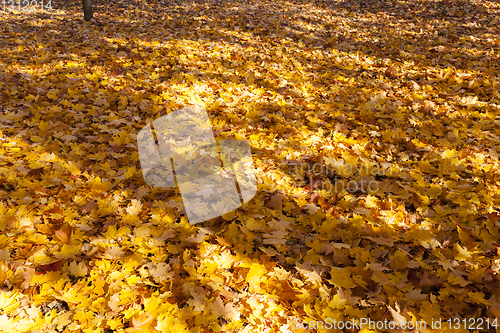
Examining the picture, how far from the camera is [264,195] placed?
2951mm

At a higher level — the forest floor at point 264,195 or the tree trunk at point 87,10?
the tree trunk at point 87,10

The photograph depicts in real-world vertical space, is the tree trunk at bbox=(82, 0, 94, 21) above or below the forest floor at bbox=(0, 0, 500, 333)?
above

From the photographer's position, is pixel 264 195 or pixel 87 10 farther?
pixel 87 10

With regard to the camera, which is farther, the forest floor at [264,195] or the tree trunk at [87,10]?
the tree trunk at [87,10]

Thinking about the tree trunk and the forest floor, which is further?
the tree trunk

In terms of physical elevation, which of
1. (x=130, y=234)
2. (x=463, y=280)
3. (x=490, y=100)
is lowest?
(x=130, y=234)

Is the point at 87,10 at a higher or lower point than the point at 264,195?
higher

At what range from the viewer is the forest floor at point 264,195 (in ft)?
6.46

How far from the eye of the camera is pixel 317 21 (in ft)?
28.8

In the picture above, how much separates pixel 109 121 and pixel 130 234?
216 cm

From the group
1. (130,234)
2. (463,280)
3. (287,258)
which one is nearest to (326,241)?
(287,258)

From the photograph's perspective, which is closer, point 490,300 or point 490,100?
point 490,300

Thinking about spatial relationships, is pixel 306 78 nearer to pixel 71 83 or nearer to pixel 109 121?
pixel 109 121

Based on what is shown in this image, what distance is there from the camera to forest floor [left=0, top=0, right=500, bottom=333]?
1970mm
